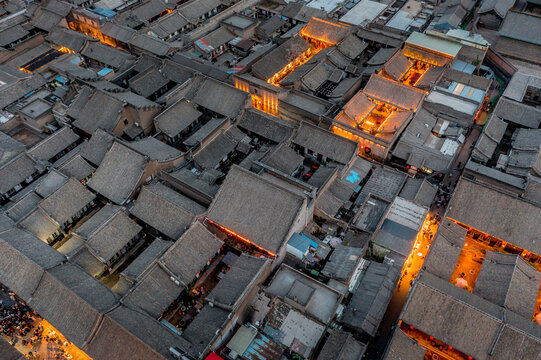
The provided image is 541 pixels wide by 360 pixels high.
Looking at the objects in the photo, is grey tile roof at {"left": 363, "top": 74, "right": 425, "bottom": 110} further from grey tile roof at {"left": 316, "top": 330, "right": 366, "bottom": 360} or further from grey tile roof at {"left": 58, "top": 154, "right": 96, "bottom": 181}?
grey tile roof at {"left": 58, "top": 154, "right": 96, "bottom": 181}

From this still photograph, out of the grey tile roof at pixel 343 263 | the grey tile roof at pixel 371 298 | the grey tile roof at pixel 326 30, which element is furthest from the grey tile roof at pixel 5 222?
the grey tile roof at pixel 326 30

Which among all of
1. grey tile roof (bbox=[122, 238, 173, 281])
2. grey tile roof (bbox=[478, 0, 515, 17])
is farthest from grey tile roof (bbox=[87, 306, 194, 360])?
grey tile roof (bbox=[478, 0, 515, 17])

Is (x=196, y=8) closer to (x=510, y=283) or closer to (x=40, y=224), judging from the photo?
(x=40, y=224)

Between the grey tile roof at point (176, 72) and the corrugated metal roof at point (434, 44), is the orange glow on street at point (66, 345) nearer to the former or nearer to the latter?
the grey tile roof at point (176, 72)

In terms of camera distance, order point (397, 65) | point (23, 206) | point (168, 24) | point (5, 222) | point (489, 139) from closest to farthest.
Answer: point (5, 222)
point (23, 206)
point (489, 139)
point (397, 65)
point (168, 24)

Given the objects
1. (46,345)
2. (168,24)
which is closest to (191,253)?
(46,345)
